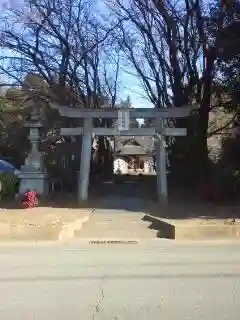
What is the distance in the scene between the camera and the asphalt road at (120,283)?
6812mm

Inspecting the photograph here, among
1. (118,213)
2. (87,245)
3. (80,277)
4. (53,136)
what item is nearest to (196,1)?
(53,136)

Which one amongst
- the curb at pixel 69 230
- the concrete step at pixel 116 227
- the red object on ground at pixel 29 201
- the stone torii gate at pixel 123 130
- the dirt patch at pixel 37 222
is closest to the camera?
the dirt patch at pixel 37 222

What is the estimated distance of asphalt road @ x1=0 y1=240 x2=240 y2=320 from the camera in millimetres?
6812

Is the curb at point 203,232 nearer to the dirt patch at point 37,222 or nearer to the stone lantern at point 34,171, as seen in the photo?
the dirt patch at point 37,222

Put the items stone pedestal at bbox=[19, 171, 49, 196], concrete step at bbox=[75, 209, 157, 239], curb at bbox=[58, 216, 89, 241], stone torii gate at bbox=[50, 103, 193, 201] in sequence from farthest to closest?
stone pedestal at bbox=[19, 171, 49, 196] < stone torii gate at bbox=[50, 103, 193, 201] < concrete step at bbox=[75, 209, 157, 239] < curb at bbox=[58, 216, 89, 241]

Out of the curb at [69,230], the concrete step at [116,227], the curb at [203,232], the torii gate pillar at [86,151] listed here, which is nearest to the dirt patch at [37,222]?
the curb at [69,230]

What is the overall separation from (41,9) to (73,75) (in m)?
4.47

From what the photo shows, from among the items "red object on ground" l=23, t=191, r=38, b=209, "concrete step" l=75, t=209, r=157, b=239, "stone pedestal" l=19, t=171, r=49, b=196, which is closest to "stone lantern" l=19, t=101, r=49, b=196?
"stone pedestal" l=19, t=171, r=49, b=196

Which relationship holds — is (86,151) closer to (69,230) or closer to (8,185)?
(8,185)

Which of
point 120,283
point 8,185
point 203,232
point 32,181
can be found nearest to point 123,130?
point 32,181

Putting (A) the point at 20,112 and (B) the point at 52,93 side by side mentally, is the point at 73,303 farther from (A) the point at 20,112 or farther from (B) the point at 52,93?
(A) the point at 20,112

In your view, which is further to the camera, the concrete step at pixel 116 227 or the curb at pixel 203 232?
the concrete step at pixel 116 227

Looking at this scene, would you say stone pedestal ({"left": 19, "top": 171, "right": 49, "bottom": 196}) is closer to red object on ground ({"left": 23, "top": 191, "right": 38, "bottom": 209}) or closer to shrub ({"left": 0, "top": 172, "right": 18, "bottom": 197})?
shrub ({"left": 0, "top": 172, "right": 18, "bottom": 197})

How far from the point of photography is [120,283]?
871 cm
